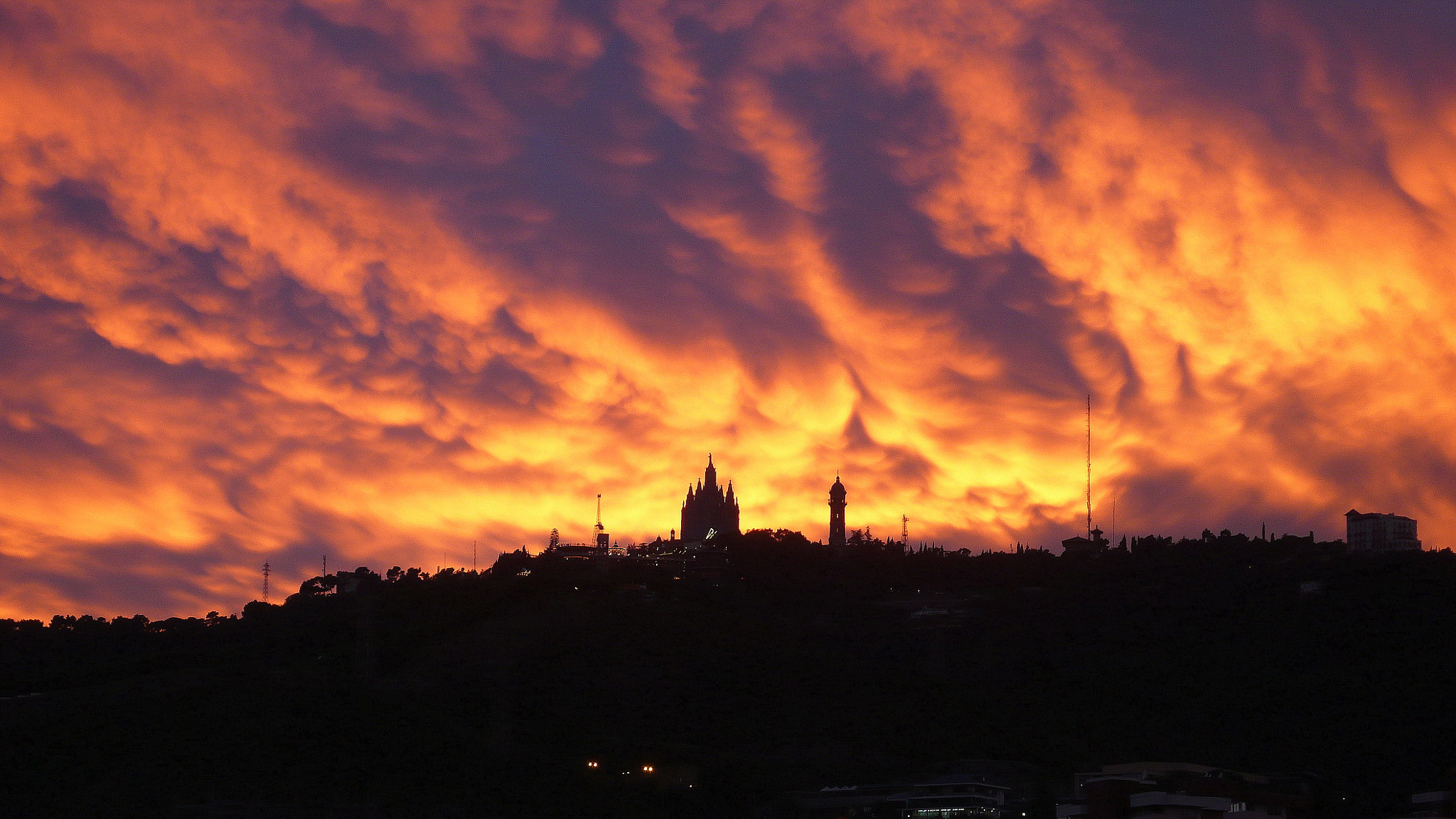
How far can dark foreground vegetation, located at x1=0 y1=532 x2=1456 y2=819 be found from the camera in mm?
90250

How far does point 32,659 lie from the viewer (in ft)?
437

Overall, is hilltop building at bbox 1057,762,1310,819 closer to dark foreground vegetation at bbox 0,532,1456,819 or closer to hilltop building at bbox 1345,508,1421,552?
dark foreground vegetation at bbox 0,532,1456,819

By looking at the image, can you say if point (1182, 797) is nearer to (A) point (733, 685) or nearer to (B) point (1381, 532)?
(A) point (733, 685)

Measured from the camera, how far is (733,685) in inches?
4646

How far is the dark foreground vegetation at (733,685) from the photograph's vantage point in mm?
90250

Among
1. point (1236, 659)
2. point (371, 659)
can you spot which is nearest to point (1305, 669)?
point (1236, 659)

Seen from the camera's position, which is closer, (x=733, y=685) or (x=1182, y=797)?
(x=1182, y=797)

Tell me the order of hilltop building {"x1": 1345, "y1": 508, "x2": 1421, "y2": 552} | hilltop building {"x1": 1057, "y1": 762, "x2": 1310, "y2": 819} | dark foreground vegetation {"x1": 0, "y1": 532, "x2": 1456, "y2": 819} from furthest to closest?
1. hilltop building {"x1": 1345, "y1": 508, "x2": 1421, "y2": 552}
2. dark foreground vegetation {"x1": 0, "y1": 532, "x2": 1456, "y2": 819}
3. hilltop building {"x1": 1057, "y1": 762, "x2": 1310, "y2": 819}

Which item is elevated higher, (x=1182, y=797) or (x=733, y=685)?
(x=733, y=685)

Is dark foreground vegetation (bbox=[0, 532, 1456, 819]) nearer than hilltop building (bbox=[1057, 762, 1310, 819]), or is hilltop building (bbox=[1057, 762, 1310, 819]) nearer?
hilltop building (bbox=[1057, 762, 1310, 819])

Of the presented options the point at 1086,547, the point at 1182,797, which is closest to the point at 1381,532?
the point at 1086,547

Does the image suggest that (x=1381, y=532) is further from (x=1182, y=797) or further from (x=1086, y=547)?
(x=1182, y=797)

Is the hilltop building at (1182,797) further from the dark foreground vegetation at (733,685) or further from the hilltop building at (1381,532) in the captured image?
the hilltop building at (1381,532)

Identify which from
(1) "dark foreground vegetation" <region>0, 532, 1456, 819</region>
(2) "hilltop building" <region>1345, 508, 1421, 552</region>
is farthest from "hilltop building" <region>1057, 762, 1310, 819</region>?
(2) "hilltop building" <region>1345, 508, 1421, 552</region>
